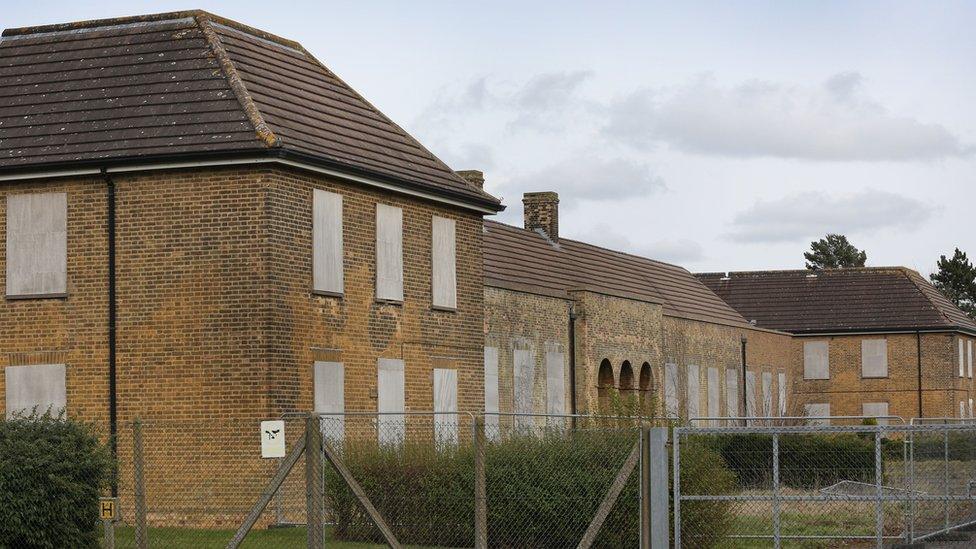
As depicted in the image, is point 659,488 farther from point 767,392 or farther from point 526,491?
point 767,392

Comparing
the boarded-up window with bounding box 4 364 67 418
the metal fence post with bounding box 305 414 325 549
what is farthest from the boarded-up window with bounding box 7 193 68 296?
the metal fence post with bounding box 305 414 325 549

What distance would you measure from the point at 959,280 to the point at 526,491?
8575 centimetres

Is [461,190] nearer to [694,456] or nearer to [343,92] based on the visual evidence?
[343,92]

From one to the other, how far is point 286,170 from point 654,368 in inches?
863

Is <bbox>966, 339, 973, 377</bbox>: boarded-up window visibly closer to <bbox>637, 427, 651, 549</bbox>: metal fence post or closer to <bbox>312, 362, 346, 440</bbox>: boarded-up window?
<bbox>312, 362, 346, 440</bbox>: boarded-up window

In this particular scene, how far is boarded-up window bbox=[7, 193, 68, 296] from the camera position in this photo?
81.7 feet

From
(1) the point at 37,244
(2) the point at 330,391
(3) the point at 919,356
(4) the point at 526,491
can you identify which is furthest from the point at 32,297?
(3) the point at 919,356

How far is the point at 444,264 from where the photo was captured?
93.9 ft

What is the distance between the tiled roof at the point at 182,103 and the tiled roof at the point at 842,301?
123ft

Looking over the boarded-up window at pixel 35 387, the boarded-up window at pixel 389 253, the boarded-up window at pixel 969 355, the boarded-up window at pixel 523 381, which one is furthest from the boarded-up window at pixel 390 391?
the boarded-up window at pixel 969 355

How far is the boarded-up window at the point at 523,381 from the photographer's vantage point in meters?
36.3

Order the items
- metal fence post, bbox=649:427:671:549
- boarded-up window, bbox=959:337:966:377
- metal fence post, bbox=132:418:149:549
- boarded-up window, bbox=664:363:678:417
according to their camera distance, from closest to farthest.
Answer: metal fence post, bbox=132:418:149:549
metal fence post, bbox=649:427:671:549
boarded-up window, bbox=664:363:678:417
boarded-up window, bbox=959:337:966:377

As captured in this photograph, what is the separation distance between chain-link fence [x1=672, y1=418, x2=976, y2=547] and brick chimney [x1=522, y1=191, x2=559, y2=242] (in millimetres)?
11202

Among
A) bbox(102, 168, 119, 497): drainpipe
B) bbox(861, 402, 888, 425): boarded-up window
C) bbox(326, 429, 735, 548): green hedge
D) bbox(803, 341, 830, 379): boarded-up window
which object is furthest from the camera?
bbox(803, 341, 830, 379): boarded-up window
